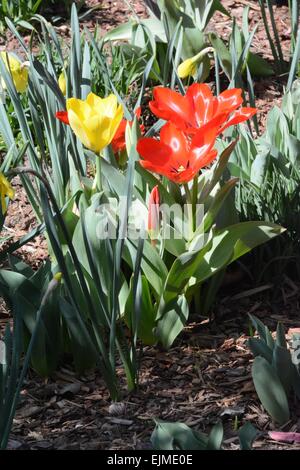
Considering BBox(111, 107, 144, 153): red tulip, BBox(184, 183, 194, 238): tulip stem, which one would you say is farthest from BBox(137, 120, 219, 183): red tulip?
BBox(111, 107, 144, 153): red tulip

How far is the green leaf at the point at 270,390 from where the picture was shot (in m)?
1.99

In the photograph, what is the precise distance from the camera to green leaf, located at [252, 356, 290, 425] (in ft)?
6.53

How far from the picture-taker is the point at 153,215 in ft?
7.42

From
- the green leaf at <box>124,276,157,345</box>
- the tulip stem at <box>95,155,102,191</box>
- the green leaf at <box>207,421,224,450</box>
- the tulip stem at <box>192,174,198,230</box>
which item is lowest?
the green leaf at <box>124,276,157,345</box>

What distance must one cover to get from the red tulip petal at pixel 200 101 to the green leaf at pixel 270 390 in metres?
0.69

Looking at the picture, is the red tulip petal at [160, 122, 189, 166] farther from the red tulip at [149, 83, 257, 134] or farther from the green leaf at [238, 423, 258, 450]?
the green leaf at [238, 423, 258, 450]

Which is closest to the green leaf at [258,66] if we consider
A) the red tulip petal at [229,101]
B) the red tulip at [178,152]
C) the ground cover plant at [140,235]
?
the ground cover plant at [140,235]

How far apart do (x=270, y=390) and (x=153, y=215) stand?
0.56m

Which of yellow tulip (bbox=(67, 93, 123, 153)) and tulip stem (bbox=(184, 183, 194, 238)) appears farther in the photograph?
tulip stem (bbox=(184, 183, 194, 238))

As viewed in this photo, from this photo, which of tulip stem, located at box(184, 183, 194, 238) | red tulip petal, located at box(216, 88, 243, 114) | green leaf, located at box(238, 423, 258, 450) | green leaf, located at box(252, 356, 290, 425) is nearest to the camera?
green leaf, located at box(238, 423, 258, 450)

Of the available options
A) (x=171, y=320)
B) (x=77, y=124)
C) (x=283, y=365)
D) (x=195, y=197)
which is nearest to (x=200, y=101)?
(x=195, y=197)

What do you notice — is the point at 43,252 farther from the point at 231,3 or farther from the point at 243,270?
the point at 231,3

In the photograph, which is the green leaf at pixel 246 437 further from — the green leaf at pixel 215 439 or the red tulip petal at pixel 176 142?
the red tulip petal at pixel 176 142

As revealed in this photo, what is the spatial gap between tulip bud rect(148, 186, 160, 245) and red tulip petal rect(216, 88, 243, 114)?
0.90ft
